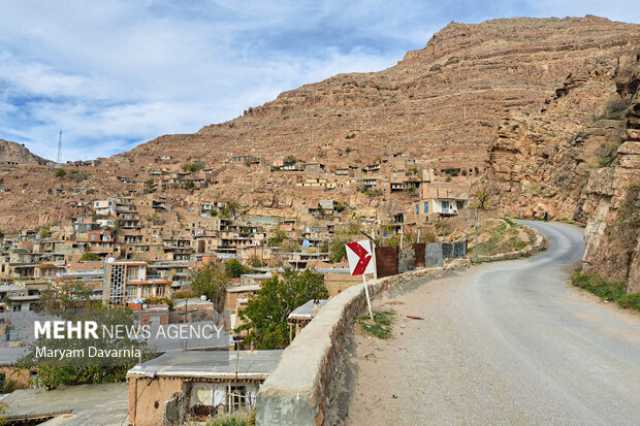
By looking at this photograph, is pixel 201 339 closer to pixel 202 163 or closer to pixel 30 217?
pixel 30 217

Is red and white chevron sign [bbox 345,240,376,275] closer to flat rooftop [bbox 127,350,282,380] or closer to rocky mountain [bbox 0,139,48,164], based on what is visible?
flat rooftop [bbox 127,350,282,380]

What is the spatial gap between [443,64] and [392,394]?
157 m

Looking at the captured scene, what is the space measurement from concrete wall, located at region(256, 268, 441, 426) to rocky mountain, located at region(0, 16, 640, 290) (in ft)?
43.0

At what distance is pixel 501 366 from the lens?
6.39m

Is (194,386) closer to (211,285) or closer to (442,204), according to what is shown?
(211,285)

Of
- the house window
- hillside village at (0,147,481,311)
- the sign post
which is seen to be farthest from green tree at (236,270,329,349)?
hillside village at (0,147,481,311)

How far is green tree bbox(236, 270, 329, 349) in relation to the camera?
18.7 metres

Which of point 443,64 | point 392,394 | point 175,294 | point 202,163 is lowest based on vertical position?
point 175,294

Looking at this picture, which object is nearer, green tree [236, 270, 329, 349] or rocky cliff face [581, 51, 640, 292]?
rocky cliff face [581, 51, 640, 292]

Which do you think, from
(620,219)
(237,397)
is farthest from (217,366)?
(620,219)

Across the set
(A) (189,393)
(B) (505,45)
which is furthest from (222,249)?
(B) (505,45)

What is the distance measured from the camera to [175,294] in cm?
4166

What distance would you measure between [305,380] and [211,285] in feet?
135

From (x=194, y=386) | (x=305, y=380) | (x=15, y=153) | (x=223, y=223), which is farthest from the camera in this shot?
(x=15, y=153)
